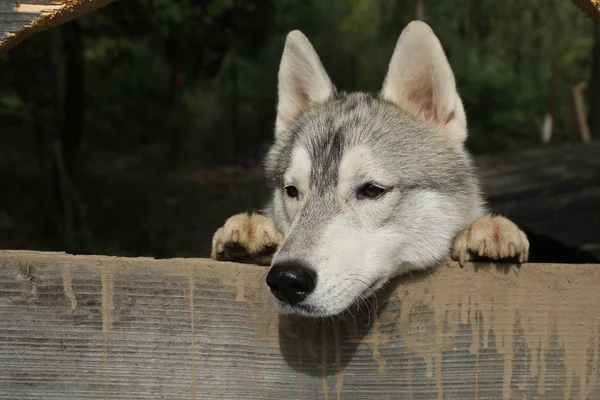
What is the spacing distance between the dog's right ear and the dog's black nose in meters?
1.44

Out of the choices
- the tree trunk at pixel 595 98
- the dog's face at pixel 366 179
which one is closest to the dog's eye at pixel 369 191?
the dog's face at pixel 366 179

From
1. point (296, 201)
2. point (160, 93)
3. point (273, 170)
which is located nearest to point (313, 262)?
point (296, 201)

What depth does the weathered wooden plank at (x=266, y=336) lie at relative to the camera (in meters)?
2.63

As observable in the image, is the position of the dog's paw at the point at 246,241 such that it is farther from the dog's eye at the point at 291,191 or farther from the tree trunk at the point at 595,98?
the tree trunk at the point at 595,98

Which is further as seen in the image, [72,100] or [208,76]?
[208,76]

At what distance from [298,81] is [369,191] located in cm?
100

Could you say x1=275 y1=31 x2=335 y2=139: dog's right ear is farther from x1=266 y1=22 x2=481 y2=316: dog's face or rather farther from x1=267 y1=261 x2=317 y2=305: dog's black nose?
x1=267 y1=261 x2=317 y2=305: dog's black nose

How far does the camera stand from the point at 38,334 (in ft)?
8.73

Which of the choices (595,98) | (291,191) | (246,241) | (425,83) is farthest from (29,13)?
(595,98)

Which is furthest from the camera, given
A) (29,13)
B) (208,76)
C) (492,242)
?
(208,76)

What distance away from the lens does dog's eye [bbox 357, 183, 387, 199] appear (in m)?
3.10

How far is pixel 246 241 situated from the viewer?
2.93 meters

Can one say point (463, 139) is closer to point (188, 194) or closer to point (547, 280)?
point (547, 280)

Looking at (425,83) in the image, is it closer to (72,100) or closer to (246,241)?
(246,241)
